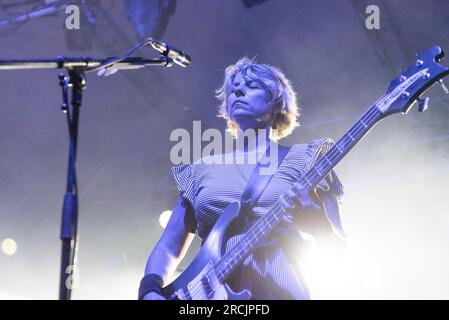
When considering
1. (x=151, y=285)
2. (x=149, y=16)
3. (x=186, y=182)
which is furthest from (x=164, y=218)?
(x=151, y=285)

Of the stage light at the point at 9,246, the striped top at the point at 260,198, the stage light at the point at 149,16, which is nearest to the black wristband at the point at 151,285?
the striped top at the point at 260,198

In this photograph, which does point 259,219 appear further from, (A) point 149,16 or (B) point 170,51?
(A) point 149,16

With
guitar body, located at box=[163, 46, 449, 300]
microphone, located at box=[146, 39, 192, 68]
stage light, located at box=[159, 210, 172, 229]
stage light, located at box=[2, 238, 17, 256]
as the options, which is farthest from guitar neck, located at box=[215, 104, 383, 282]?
stage light, located at box=[2, 238, 17, 256]

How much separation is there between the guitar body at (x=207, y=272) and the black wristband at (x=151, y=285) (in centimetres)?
4

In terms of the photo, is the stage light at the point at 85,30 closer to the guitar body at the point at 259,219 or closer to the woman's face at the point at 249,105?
the woman's face at the point at 249,105

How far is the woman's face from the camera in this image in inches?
100

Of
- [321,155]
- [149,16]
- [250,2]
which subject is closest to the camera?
[321,155]

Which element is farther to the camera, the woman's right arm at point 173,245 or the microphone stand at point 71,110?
the woman's right arm at point 173,245

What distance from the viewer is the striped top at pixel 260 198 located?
208 cm

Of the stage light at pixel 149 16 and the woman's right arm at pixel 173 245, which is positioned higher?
the stage light at pixel 149 16

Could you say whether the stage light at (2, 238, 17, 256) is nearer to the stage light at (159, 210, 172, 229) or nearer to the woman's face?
the stage light at (159, 210, 172, 229)

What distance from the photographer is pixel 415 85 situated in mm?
2258

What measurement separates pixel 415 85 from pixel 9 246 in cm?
606
